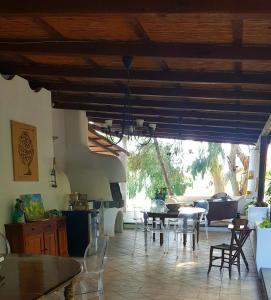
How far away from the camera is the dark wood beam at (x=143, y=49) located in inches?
128

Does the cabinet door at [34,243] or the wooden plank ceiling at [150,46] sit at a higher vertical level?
the wooden plank ceiling at [150,46]

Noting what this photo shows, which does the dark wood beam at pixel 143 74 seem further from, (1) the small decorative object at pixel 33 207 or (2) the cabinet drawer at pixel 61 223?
(2) the cabinet drawer at pixel 61 223

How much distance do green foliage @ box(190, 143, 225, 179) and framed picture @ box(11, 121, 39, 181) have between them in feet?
29.5

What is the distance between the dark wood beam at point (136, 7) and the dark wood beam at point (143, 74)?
75.1 inches

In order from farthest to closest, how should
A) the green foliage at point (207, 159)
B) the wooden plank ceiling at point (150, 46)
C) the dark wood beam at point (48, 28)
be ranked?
1. the green foliage at point (207, 159)
2. the dark wood beam at point (48, 28)
3. the wooden plank ceiling at point (150, 46)

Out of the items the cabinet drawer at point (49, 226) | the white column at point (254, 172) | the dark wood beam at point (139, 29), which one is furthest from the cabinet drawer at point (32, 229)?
the white column at point (254, 172)

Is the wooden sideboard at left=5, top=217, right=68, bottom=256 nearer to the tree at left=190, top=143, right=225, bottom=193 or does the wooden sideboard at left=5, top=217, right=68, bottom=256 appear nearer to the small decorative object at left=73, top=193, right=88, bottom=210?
the small decorative object at left=73, top=193, right=88, bottom=210

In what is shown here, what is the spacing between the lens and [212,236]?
8539mm

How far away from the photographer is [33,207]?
5.16 metres

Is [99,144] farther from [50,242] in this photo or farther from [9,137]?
[9,137]

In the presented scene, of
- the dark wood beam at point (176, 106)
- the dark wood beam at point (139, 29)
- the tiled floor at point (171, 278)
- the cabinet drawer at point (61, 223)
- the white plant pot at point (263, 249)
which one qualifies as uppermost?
the dark wood beam at point (139, 29)

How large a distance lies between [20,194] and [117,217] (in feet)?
14.3

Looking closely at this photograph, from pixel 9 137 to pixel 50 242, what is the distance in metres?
1.58

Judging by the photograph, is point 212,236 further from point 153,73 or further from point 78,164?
point 153,73
